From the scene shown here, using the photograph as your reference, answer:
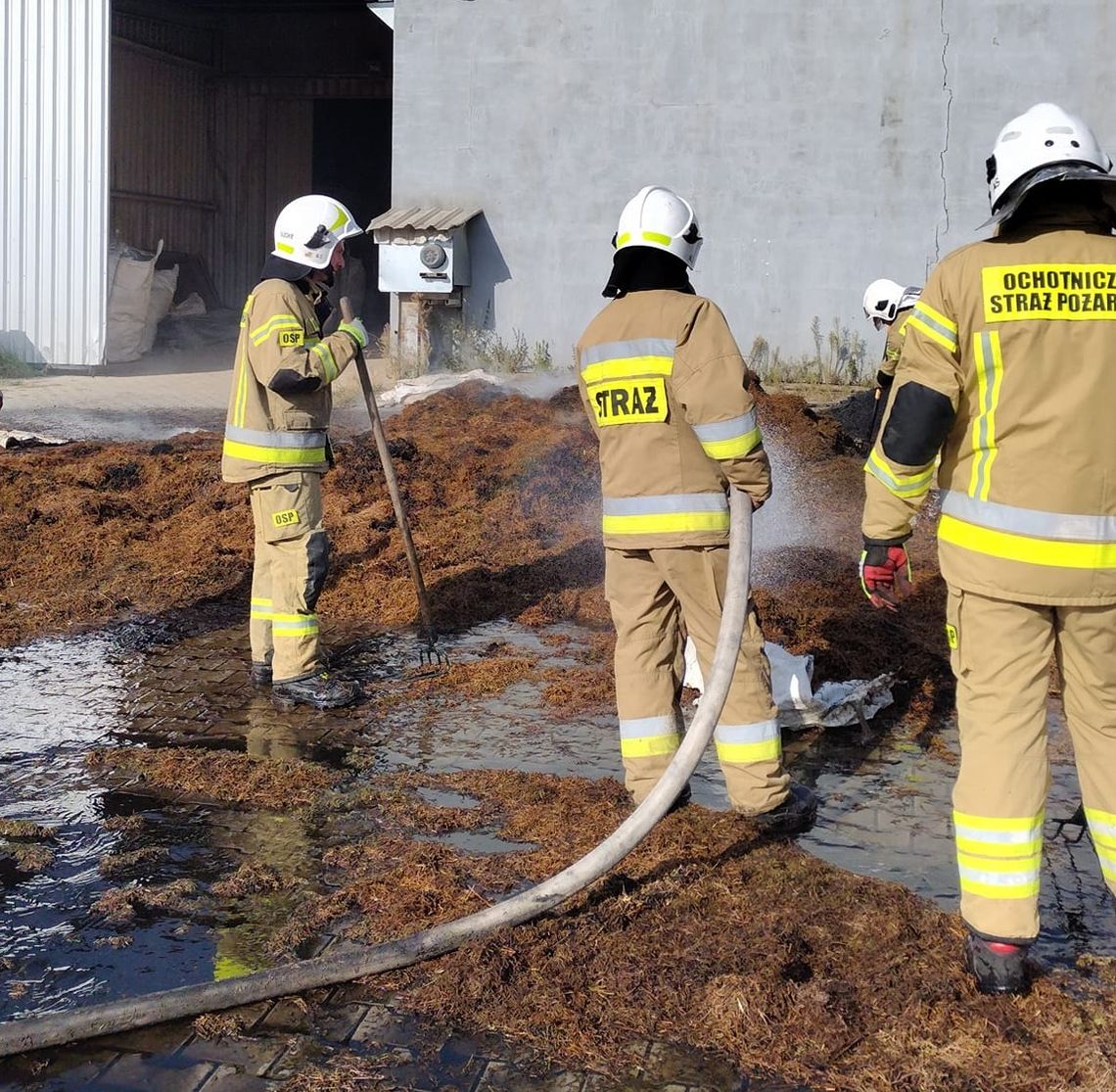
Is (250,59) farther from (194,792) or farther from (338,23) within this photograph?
(194,792)

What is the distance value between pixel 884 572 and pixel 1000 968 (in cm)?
107

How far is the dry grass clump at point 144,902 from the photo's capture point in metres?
3.99

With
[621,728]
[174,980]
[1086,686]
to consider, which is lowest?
[174,980]

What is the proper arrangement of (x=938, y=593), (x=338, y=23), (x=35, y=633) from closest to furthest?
(x=35, y=633) < (x=938, y=593) < (x=338, y=23)

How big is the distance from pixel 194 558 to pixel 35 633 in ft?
4.82

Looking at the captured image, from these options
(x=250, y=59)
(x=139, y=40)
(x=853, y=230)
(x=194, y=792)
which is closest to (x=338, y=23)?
(x=250, y=59)

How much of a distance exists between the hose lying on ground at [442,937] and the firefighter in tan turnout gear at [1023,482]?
78 cm

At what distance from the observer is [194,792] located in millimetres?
5000

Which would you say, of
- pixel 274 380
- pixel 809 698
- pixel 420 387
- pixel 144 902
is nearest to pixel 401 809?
pixel 144 902

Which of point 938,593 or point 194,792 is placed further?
point 938,593

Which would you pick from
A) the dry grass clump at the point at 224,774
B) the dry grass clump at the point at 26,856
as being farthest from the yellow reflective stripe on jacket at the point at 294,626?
the dry grass clump at the point at 26,856

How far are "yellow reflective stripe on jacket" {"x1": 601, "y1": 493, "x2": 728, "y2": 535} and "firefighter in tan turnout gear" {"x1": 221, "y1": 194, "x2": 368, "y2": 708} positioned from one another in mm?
2050

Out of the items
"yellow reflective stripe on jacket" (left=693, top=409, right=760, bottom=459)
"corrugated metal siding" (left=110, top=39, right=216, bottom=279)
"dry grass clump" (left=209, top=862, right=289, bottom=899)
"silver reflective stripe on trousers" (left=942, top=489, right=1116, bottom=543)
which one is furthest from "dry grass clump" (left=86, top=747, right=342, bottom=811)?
"corrugated metal siding" (left=110, top=39, right=216, bottom=279)

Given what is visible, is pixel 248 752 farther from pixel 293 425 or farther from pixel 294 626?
pixel 293 425
